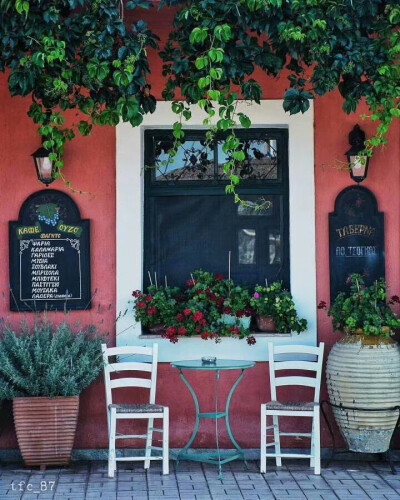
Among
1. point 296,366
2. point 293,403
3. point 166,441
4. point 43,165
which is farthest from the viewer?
point 43,165

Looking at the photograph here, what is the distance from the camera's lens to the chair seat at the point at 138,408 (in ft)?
25.1

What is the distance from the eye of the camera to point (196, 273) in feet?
28.0

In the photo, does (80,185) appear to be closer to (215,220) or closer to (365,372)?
(215,220)

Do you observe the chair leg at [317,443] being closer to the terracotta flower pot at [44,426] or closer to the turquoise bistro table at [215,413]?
the turquoise bistro table at [215,413]

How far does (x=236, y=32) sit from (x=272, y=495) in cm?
342

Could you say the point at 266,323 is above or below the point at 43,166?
below

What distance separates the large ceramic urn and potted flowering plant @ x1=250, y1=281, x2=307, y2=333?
531 millimetres

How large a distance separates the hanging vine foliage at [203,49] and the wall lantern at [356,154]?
1197 mm

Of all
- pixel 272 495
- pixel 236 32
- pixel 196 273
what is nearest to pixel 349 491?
pixel 272 495

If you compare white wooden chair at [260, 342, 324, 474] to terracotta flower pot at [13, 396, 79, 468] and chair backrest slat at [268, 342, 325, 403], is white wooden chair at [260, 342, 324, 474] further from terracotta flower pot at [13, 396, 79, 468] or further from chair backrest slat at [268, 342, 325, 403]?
terracotta flower pot at [13, 396, 79, 468]

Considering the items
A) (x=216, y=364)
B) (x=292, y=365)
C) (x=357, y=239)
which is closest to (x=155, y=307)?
(x=216, y=364)

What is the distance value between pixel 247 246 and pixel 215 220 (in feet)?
1.24

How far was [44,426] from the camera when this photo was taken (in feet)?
25.6

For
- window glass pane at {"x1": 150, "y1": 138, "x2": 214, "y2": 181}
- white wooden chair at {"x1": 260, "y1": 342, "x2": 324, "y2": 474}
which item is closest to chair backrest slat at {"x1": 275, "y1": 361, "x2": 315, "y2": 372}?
white wooden chair at {"x1": 260, "y1": 342, "x2": 324, "y2": 474}
